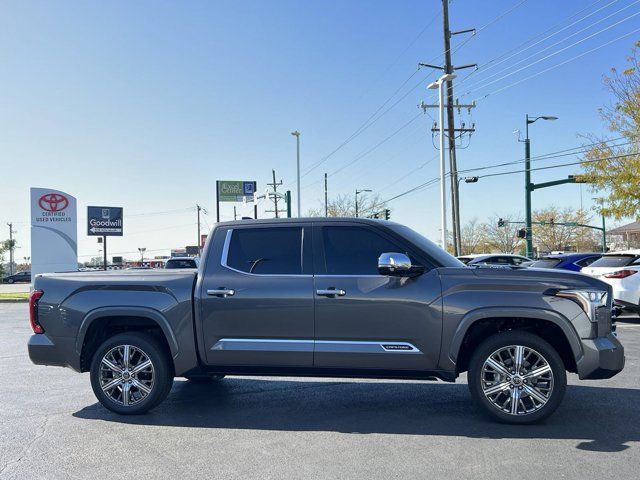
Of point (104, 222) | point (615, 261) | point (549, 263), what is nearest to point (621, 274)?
point (615, 261)

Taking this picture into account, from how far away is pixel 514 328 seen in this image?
5.36m

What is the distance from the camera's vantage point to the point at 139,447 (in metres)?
4.73

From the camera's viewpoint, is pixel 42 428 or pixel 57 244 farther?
pixel 57 244

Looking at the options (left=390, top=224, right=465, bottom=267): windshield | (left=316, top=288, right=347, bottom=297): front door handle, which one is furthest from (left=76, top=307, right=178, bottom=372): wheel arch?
(left=390, top=224, right=465, bottom=267): windshield

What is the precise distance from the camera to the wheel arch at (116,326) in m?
5.60

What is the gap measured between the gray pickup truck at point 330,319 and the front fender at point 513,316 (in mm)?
12

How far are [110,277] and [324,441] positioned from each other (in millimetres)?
2786

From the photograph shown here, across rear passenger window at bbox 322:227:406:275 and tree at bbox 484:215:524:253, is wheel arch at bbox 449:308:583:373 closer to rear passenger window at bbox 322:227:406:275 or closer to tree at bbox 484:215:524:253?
rear passenger window at bbox 322:227:406:275

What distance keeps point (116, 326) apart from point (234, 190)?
56248 millimetres

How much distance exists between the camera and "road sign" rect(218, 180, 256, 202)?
200 ft

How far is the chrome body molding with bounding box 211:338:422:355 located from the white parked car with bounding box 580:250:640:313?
8.47 meters

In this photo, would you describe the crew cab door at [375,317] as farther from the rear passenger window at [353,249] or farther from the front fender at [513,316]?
the front fender at [513,316]

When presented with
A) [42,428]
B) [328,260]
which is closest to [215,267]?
[328,260]

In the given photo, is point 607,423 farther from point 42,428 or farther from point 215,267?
point 42,428
